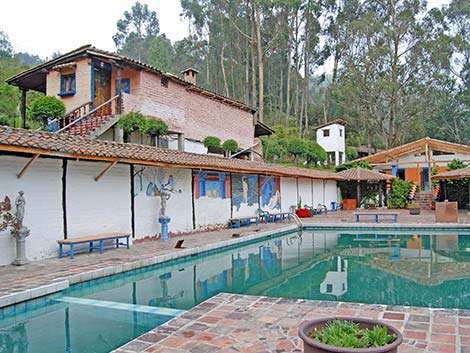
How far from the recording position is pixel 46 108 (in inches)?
462

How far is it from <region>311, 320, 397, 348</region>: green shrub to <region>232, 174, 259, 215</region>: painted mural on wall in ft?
42.2

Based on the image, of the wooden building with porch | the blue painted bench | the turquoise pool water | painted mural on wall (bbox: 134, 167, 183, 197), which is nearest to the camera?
the turquoise pool water

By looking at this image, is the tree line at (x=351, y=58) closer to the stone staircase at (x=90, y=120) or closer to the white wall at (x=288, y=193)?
the white wall at (x=288, y=193)

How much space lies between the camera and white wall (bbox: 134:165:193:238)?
438 inches


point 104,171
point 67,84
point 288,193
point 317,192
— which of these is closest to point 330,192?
point 317,192

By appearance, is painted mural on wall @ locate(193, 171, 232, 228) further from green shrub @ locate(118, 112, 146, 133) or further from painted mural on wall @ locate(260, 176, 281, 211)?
painted mural on wall @ locate(260, 176, 281, 211)

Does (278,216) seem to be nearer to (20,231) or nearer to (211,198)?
(211,198)

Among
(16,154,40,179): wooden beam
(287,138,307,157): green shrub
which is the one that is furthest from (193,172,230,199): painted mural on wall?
(287,138,307,157): green shrub

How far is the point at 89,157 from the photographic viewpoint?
8.63 metres

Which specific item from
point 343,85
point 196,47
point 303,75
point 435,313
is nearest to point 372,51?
point 343,85

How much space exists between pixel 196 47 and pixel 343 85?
1505 centimetres

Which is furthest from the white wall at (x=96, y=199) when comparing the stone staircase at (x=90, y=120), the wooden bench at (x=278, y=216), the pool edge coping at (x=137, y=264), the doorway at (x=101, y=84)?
the wooden bench at (x=278, y=216)

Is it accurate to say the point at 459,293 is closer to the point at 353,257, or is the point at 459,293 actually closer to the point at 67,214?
the point at 353,257

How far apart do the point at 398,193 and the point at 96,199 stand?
1982cm
